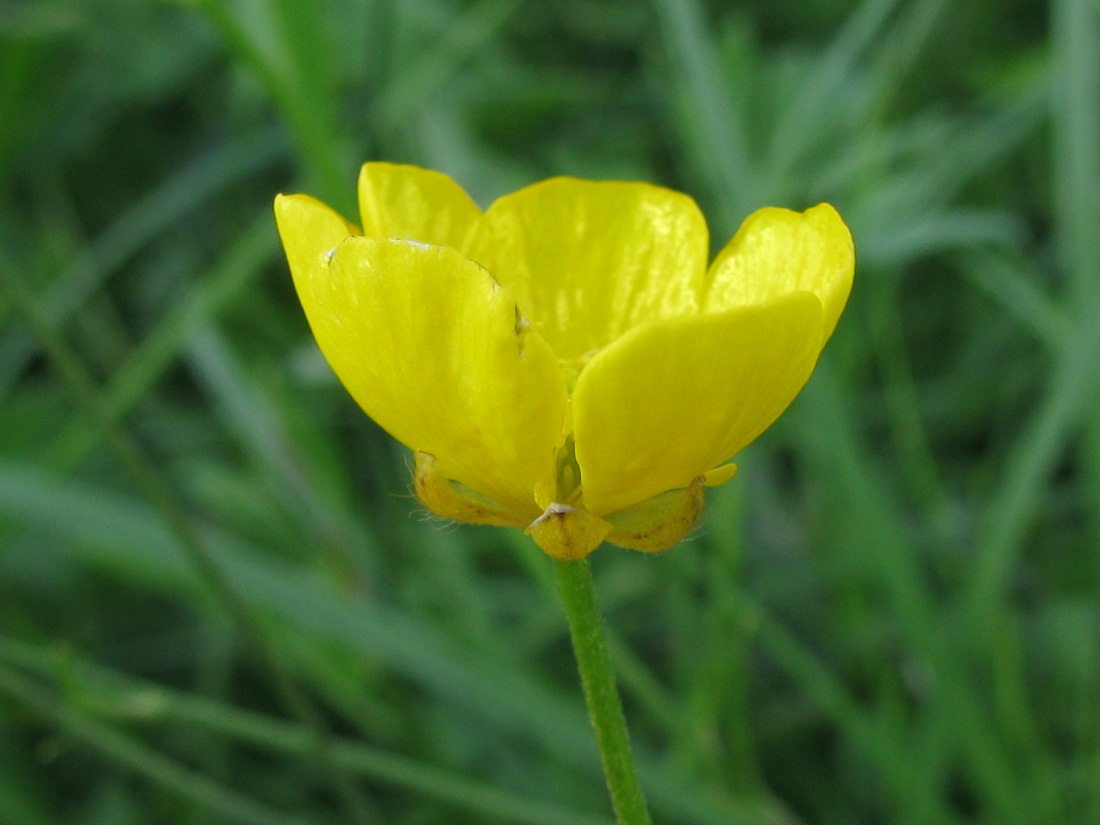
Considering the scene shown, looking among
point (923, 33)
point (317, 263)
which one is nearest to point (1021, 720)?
point (923, 33)

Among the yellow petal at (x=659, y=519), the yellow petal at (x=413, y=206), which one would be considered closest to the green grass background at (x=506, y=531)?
the yellow petal at (x=413, y=206)

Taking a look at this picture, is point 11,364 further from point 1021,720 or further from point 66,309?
point 1021,720

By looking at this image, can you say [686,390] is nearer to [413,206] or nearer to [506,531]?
[413,206]

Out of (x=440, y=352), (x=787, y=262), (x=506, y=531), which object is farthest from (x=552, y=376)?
(x=506, y=531)

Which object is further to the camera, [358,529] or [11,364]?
[11,364]

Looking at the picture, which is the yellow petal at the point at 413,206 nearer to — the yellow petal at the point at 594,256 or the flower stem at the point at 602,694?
the yellow petal at the point at 594,256

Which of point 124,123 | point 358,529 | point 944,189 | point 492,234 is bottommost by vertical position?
point 492,234

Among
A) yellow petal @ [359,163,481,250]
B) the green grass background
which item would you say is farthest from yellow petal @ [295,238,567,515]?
the green grass background
